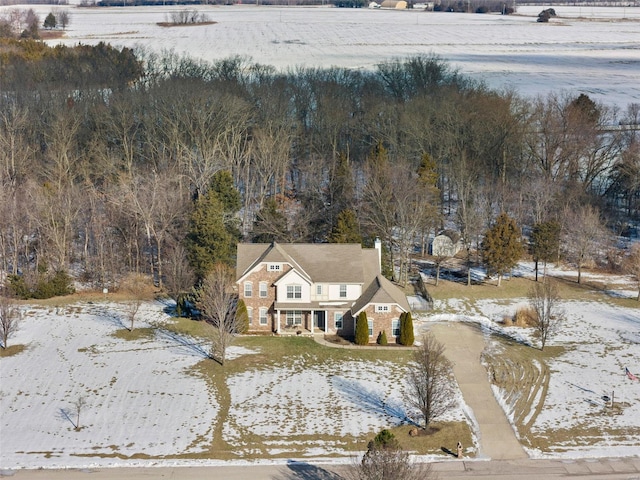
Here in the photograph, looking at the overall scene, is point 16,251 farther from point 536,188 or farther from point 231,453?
point 536,188

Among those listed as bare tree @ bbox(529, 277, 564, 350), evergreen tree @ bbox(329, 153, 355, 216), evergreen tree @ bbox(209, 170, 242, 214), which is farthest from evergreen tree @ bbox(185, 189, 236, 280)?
bare tree @ bbox(529, 277, 564, 350)

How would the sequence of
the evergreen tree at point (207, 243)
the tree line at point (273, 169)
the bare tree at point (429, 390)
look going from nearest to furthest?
1. the bare tree at point (429, 390)
2. the evergreen tree at point (207, 243)
3. the tree line at point (273, 169)

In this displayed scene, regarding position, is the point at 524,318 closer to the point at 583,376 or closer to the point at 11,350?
the point at 583,376

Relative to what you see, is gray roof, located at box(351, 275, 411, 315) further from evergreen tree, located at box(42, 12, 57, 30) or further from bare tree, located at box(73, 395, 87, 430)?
evergreen tree, located at box(42, 12, 57, 30)

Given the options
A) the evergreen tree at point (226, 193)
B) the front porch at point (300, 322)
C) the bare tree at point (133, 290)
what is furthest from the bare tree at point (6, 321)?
the evergreen tree at point (226, 193)

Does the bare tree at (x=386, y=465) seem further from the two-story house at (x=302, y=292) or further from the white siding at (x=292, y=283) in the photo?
the white siding at (x=292, y=283)
